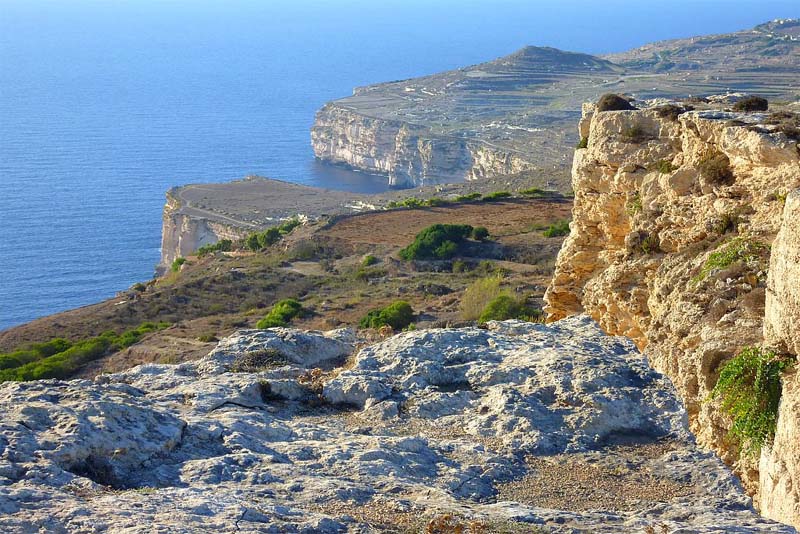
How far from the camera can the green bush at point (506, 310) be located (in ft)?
90.0

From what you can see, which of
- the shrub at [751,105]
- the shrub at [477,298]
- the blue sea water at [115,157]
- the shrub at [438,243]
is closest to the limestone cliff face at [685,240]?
the shrub at [751,105]

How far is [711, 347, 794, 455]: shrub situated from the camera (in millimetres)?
9438

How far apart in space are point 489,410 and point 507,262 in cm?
3073

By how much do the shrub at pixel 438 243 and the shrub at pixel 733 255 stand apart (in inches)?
1198

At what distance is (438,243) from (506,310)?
635 inches

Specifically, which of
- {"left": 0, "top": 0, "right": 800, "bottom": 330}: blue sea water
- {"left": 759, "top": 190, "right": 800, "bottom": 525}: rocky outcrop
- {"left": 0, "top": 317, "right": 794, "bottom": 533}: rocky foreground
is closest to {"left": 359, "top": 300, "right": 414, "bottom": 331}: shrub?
{"left": 0, "top": 317, "right": 794, "bottom": 533}: rocky foreground

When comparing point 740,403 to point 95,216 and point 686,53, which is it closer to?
point 95,216

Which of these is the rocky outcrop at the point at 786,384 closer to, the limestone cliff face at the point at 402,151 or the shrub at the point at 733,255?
the shrub at the point at 733,255

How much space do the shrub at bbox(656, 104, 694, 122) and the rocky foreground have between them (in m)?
4.99

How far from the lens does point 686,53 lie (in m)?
158

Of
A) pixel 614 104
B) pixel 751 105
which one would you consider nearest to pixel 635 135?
pixel 614 104

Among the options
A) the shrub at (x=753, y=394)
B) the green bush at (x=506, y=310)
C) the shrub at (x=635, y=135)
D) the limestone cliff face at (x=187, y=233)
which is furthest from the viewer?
the limestone cliff face at (x=187, y=233)

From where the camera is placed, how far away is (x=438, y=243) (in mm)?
44062

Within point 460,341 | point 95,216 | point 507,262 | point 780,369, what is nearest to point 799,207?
point 780,369
